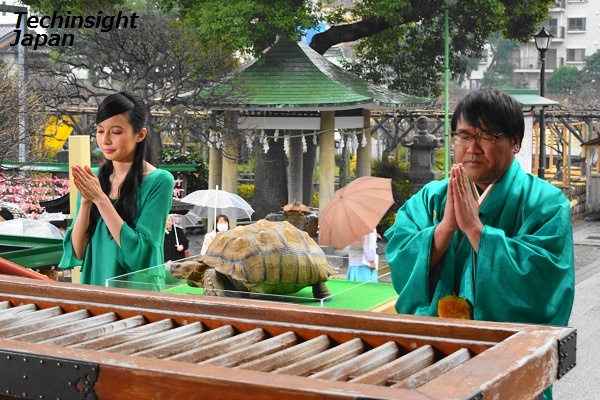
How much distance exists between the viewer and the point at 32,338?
110 inches

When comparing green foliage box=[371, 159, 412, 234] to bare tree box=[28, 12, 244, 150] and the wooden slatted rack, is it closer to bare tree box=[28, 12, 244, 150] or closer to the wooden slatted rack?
bare tree box=[28, 12, 244, 150]

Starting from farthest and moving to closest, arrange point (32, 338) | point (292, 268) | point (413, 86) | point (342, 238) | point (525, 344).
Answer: point (413, 86)
point (342, 238)
point (292, 268)
point (32, 338)
point (525, 344)

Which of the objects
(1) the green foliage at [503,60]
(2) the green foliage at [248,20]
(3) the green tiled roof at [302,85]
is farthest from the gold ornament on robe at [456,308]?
(1) the green foliage at [503,60]

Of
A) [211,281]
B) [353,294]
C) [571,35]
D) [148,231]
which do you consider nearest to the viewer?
[148,231]

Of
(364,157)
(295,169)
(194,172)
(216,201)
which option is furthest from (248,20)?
(216,201)

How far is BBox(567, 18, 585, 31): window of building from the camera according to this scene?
221 ft

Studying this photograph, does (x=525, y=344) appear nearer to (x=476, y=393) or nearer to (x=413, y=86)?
(x=476, y=393)

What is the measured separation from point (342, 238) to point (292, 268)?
481 centimetres

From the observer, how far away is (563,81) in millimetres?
58938

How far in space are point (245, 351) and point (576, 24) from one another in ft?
225

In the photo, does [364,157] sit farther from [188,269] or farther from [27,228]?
[188,269]

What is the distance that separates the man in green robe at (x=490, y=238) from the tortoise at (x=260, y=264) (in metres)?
3.83

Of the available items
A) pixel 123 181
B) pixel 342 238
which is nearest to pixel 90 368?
pixel 123 181

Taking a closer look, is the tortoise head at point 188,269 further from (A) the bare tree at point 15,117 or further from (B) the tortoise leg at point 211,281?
(A) the bare tree at point 15,117
